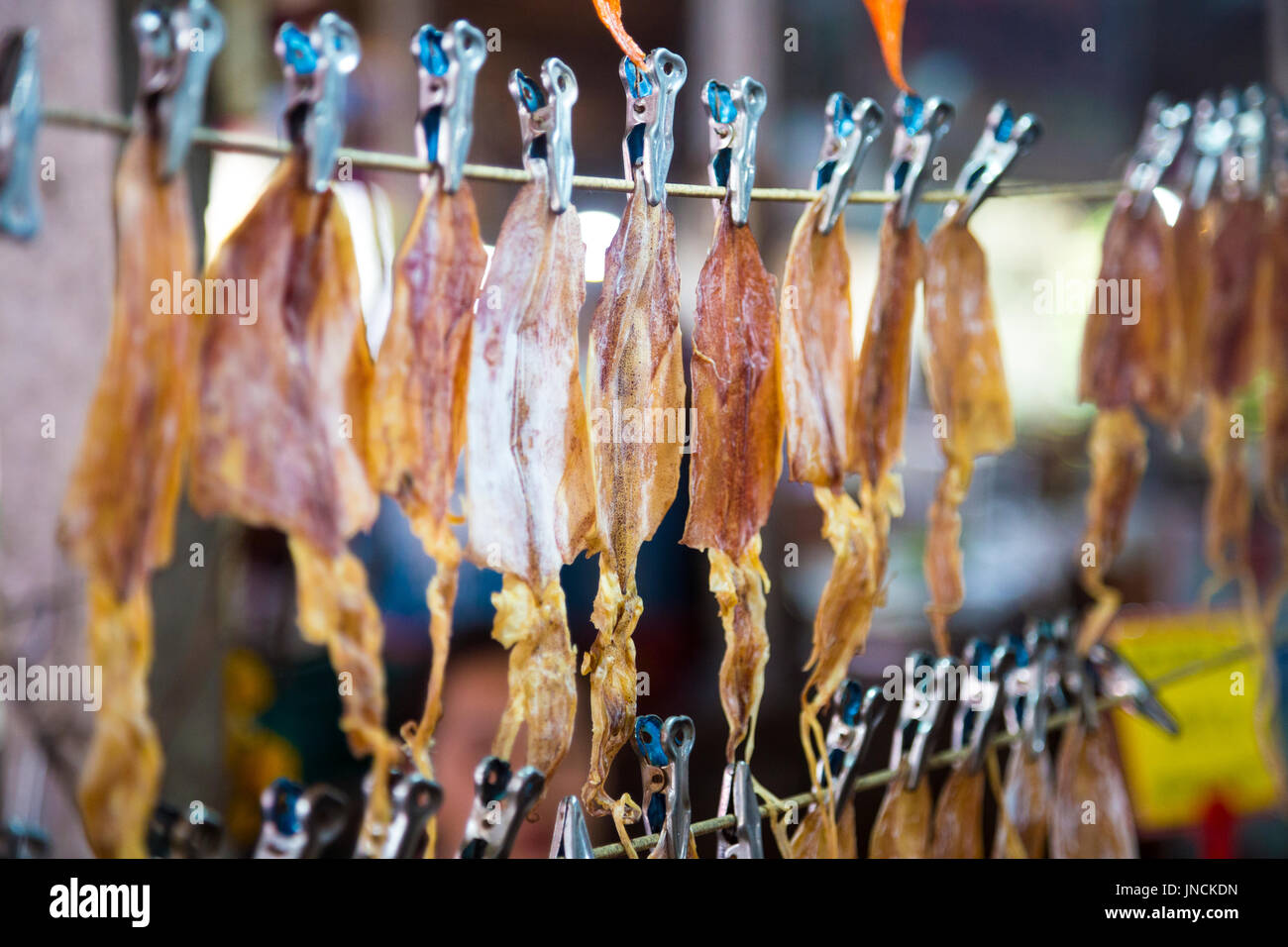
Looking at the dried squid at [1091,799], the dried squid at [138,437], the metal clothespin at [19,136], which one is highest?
the metal clothespin at [19,136]

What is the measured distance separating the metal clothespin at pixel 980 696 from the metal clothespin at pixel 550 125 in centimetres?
43

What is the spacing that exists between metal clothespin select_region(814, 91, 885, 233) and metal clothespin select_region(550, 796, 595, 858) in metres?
0.38

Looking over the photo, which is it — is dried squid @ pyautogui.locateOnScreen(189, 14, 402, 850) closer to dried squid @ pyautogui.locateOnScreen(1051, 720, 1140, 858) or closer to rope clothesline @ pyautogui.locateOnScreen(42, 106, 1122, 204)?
rope clothesline @ pyautogui.locateOnScreen(42, 106, 1122, 204)

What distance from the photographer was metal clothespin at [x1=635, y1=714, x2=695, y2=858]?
2.02 feet

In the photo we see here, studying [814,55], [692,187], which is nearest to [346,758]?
[692,187]

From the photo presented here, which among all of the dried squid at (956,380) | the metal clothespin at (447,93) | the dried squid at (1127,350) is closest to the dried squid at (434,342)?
the metal clothespin at (447,93)

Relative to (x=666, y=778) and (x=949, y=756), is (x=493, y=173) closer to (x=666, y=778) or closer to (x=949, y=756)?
(x=666, y=778)

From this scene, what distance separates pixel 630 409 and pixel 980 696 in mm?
343

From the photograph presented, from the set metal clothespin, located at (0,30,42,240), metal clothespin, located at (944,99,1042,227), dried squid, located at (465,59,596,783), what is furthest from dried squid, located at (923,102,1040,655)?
metal clothespin, located at (0,30,42,240)

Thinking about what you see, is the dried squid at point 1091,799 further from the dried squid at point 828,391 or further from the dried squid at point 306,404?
the dried squid at point 306,404

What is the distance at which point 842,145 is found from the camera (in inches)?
25.0

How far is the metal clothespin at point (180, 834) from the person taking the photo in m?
0.50

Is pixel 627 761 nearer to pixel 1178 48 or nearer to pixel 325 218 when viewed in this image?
pixel 325 218

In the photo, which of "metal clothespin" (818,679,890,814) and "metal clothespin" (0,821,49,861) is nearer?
"metal clothespin" (0,821,49,861)
